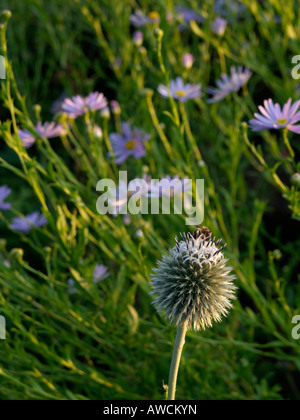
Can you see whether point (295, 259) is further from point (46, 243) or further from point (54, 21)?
point (54, 21)

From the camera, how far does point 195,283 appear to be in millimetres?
838

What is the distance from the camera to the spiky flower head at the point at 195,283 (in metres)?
0.81

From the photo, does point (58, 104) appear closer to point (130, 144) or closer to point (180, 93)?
point (130, 144)

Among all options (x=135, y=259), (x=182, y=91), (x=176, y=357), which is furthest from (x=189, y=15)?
(x=176, y=357)

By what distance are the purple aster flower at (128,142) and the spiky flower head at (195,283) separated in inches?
28.8

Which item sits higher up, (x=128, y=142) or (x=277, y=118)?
(x=128, y=142)

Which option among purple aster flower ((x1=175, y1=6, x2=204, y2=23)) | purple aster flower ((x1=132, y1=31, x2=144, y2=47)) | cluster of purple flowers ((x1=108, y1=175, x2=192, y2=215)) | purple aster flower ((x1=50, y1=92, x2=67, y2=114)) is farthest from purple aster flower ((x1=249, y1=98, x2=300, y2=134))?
purple aster flower ((x1=50, y1=92, x2=67, y2=114))

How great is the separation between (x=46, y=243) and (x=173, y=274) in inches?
50.2

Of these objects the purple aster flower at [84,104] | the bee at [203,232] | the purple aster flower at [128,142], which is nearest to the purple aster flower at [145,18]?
the purple aster flower at [128,142]

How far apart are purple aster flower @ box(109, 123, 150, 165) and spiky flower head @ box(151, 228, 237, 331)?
0.73 metres

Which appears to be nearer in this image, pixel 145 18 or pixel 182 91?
pixel 182 91

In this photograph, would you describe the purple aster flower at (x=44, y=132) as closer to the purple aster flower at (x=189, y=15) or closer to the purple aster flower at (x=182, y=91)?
the purple aster flower at (x=182, y=91)

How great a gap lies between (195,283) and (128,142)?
2.87 ft
